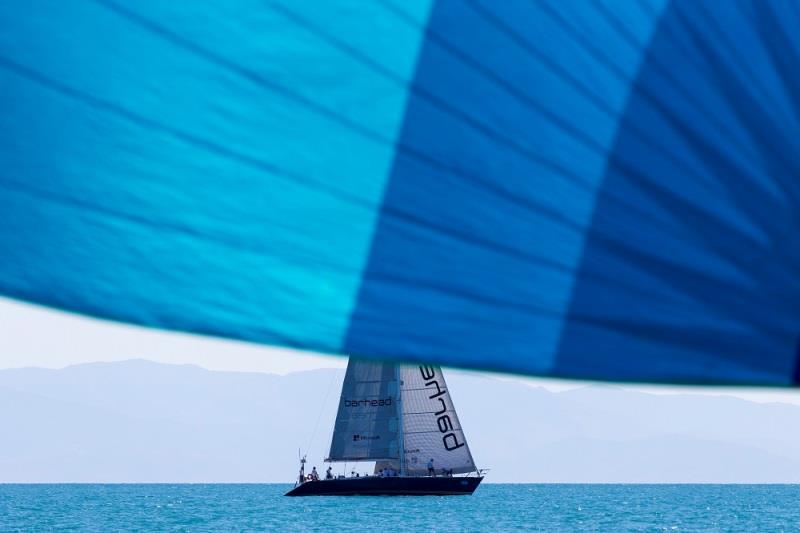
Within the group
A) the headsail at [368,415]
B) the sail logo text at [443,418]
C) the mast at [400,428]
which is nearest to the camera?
the sail logo text at [443,418]

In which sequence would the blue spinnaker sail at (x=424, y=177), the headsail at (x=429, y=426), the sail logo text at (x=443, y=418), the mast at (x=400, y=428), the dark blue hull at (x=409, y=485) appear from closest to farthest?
the blue spinnaker sail at (x=424, y=177)
the sail logo text at (x=443, y=418)
the headsail at (x=429, y=426)
the mast at (x=400, y=428)
the dark blue hull at (x=409, y=485)

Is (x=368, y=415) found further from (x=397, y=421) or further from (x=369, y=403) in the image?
(x=397, y=421)

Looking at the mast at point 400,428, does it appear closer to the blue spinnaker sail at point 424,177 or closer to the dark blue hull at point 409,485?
the dark blue hull at point 409,485

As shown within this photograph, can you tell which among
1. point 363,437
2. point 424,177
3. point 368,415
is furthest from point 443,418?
point 424,177

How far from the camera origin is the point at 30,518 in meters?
55.3

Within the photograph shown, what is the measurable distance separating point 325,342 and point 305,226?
0.21 m

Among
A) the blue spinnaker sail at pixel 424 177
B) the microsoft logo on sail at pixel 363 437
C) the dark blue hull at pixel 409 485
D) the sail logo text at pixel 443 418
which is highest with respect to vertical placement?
the sail logo text at pixel 443 418

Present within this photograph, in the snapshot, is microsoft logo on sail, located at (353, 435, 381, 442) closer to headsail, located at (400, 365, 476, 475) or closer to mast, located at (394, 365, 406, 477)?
mast, located at (394, 365, 406, 477)

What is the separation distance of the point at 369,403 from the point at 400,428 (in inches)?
68.0

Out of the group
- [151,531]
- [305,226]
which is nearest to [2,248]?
[305,226]

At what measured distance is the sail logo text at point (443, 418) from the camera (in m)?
48.1

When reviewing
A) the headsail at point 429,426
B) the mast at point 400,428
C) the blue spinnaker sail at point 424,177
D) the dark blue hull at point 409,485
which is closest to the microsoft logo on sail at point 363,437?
the mast at point 400,428

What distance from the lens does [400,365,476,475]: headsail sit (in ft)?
159

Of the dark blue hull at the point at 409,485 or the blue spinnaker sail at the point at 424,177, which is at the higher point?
the dark blue hull at the point at 409,485
